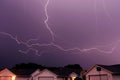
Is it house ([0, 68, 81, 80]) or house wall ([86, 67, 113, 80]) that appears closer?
house wall ([86, 67, 113, 80])

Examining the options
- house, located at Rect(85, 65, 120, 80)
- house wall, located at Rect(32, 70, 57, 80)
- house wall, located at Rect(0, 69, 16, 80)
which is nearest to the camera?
house, located at Rect(85, 65, 120, 80)

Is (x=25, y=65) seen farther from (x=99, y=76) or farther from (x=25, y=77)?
(x=99, y=76)

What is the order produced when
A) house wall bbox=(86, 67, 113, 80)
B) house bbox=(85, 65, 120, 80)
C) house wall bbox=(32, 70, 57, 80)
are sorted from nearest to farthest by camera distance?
house bbox=(85, 65, 120, 80) < house wall bbox=(86, 67, 113, 80) < house wall bbox=(32, 70, 57, 80)

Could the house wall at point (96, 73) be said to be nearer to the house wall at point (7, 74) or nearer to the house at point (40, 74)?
the house at point (40, 74)

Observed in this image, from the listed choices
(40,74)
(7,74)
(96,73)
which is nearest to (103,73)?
(96,73)

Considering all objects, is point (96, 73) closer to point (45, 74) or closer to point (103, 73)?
point (103, 73)

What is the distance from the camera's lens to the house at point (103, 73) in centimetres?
3106

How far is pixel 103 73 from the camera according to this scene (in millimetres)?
32812

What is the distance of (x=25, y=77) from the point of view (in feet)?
139

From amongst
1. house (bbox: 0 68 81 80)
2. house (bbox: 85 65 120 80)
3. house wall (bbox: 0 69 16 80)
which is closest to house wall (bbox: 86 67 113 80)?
house (bbox: 85 65 120 80)

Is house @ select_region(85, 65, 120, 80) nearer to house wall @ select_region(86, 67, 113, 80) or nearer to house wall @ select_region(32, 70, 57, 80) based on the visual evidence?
house wall @ select_region(86, 67, 113, 80)

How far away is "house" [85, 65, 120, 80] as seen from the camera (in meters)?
31.1

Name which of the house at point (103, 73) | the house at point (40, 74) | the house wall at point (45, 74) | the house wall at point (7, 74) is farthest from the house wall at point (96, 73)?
the house wall at point (7, 74)

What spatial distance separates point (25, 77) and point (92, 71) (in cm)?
1406
